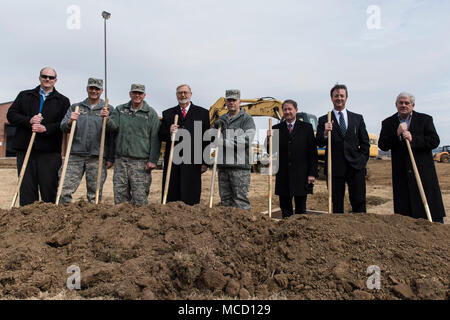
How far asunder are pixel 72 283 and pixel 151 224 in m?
0.77

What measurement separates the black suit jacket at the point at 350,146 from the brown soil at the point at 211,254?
2.72ft

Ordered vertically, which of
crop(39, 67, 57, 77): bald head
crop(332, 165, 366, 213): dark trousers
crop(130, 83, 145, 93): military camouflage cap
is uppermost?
crop(39, 67, 57, 77): bald head

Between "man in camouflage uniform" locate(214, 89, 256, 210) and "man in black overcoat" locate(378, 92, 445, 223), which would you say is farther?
"man in camouflage uniform" locate(214, 89, 256, 210)

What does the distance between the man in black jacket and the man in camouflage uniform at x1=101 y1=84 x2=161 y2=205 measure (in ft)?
2.31

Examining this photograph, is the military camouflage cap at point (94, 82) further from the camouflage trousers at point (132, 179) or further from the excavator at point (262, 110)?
the excavator at point (262, 110)

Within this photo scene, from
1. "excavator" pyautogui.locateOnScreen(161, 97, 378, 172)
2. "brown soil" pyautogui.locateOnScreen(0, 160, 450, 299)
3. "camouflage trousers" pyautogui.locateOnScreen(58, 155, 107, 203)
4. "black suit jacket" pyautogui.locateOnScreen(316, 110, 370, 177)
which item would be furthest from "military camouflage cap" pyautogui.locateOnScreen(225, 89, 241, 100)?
"excavator" pyautogui.locateOnScreen(161, 97, 378, 172)

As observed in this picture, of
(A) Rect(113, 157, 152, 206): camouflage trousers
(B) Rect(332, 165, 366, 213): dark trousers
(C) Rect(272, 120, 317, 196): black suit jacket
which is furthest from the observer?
(A) Rect(113, 157, 152, 206): camouflage trousers

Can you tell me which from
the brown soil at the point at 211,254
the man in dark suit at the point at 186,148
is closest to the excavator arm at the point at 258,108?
the man in dark suit at the point at 186,148

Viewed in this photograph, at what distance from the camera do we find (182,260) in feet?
7.50

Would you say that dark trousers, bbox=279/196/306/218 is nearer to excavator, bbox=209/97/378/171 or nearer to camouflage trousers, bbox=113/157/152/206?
camouflage trousers, bbox=113/157/152/206

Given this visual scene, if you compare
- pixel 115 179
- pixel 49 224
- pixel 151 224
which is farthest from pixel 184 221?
pixel 115 179

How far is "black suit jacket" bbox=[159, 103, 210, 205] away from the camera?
407cm

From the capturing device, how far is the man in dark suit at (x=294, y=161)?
3.88 m

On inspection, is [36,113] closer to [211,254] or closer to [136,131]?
[136,131]
